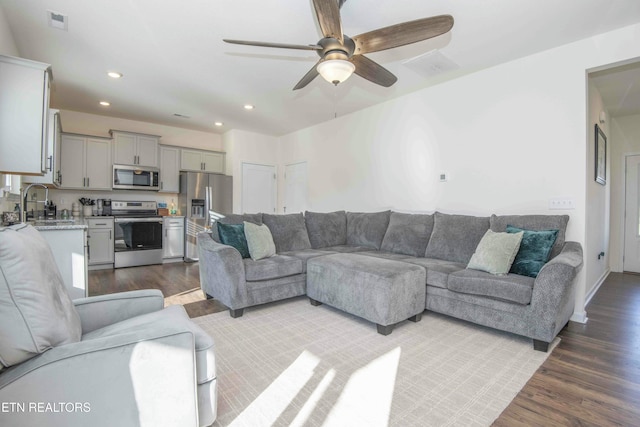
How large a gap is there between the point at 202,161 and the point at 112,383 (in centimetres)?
560

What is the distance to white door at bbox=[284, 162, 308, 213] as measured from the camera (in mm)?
6098

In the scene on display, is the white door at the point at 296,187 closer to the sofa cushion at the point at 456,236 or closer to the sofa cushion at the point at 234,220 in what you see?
the sofa cushion at the point at 234,220

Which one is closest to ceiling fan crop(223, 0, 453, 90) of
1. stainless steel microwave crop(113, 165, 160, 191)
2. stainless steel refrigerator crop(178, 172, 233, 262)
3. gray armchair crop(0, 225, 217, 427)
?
gray armchair crop(0, 225, 217, 427)

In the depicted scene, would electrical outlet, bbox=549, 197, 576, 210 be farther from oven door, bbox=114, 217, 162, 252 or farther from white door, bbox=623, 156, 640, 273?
oven door, bbox=114, 217, 162, 252

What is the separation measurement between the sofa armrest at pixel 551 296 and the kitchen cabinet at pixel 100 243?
18.8 ft

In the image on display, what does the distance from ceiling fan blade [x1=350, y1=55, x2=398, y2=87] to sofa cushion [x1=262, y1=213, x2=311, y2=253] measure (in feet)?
6.52

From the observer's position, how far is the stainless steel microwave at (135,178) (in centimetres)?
521

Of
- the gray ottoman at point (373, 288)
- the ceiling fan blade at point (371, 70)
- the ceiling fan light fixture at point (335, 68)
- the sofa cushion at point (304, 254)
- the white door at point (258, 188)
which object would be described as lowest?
the gray ottoman at point (373, 288)

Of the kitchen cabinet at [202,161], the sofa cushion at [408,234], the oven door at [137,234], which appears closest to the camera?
the sofa cushion at [408,234]

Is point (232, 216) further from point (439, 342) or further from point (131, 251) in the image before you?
point (131, 251)

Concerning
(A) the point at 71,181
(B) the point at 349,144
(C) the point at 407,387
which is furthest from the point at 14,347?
(A) the point at 71,181

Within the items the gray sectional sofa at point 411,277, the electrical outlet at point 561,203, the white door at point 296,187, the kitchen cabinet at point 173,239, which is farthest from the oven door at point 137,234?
the electrical outlet at point 561,203

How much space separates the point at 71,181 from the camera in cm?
488

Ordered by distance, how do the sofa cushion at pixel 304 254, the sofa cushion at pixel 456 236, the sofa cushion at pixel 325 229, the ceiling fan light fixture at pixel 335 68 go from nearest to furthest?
the ceiling fan light fixture at pixel 335 68
the sofa cushion at pixel 456 236
the sofa cushion at pixel 304 254
the sofa cushion at pixel 325 229
